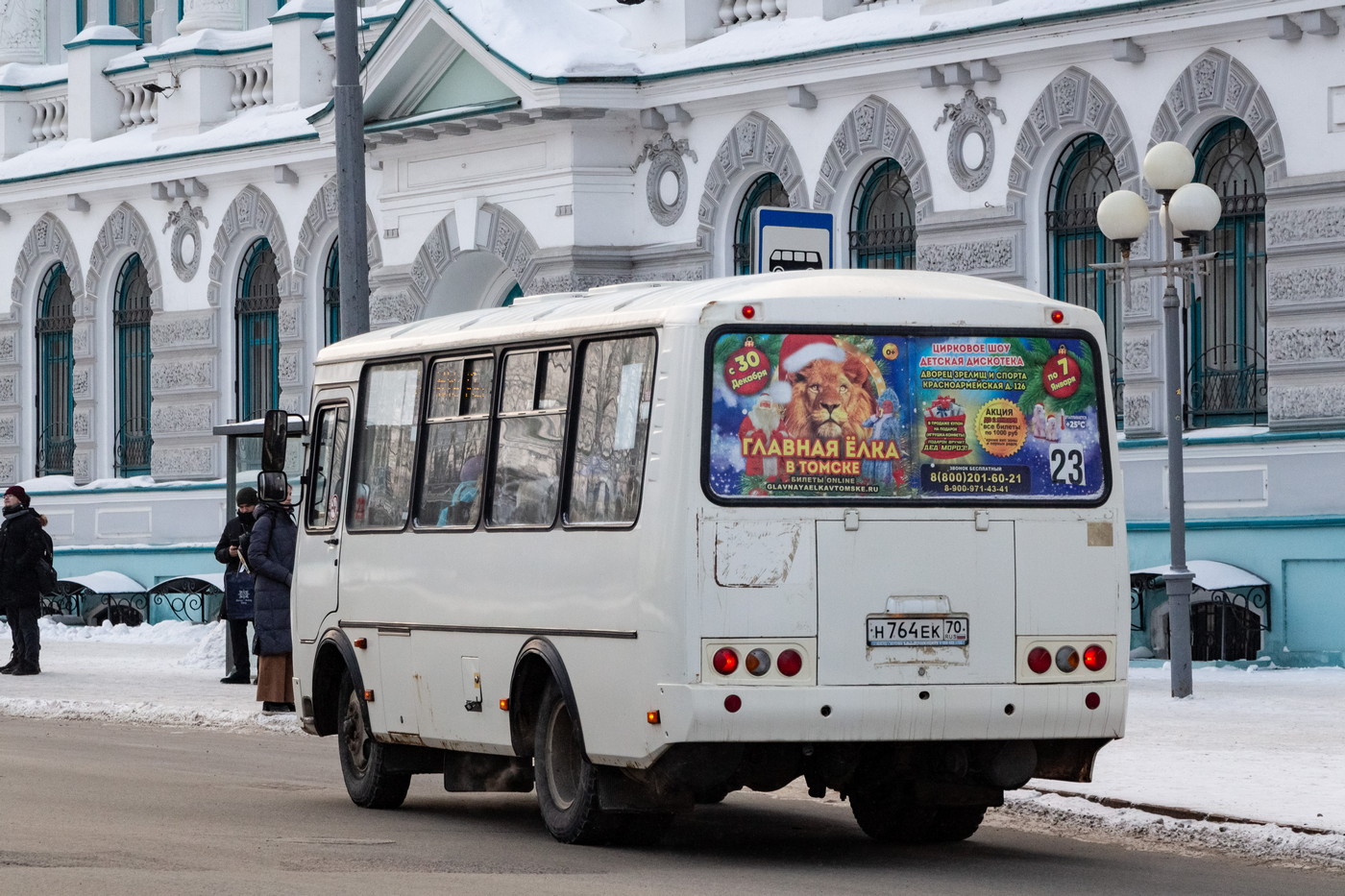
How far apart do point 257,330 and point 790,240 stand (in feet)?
55.8

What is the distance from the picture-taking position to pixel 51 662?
26844 millimetres

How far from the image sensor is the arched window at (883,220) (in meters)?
25.5

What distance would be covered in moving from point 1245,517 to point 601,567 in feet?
37.8

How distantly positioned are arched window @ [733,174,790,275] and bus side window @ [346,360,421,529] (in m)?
12.7

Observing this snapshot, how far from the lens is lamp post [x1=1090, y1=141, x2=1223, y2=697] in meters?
18.9

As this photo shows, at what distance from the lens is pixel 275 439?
1537 cm

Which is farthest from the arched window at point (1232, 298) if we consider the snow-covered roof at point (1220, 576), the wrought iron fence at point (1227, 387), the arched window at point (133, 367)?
the arched window at point (133, 367)

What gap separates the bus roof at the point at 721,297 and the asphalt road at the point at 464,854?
234 cm

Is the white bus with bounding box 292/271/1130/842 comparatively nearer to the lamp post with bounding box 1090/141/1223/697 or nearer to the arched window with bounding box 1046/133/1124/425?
the lamp post with bounding box 1090/141/1223/697

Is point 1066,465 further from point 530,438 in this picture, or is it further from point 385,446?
point 385,446

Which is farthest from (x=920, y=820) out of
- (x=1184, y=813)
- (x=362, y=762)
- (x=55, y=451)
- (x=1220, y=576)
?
(x=55, y=451)

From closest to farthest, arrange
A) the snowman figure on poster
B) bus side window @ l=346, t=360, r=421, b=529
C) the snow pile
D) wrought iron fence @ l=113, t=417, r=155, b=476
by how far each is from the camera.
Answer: the snowman figure on poster → the snow pile → bus side window @ l=346, t=360, r=421, b=529 → wrought iron fence @ l=113, t=417, r=155, b=476

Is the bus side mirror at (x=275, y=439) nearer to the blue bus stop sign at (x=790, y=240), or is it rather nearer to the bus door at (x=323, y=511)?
the bus door at (x=323, y=511)

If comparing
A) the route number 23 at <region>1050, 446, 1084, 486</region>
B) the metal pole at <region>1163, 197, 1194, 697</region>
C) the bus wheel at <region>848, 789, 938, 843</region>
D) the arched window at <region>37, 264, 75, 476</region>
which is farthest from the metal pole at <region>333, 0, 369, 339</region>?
the arched window at <region>37, 264, 75, 476</region>
